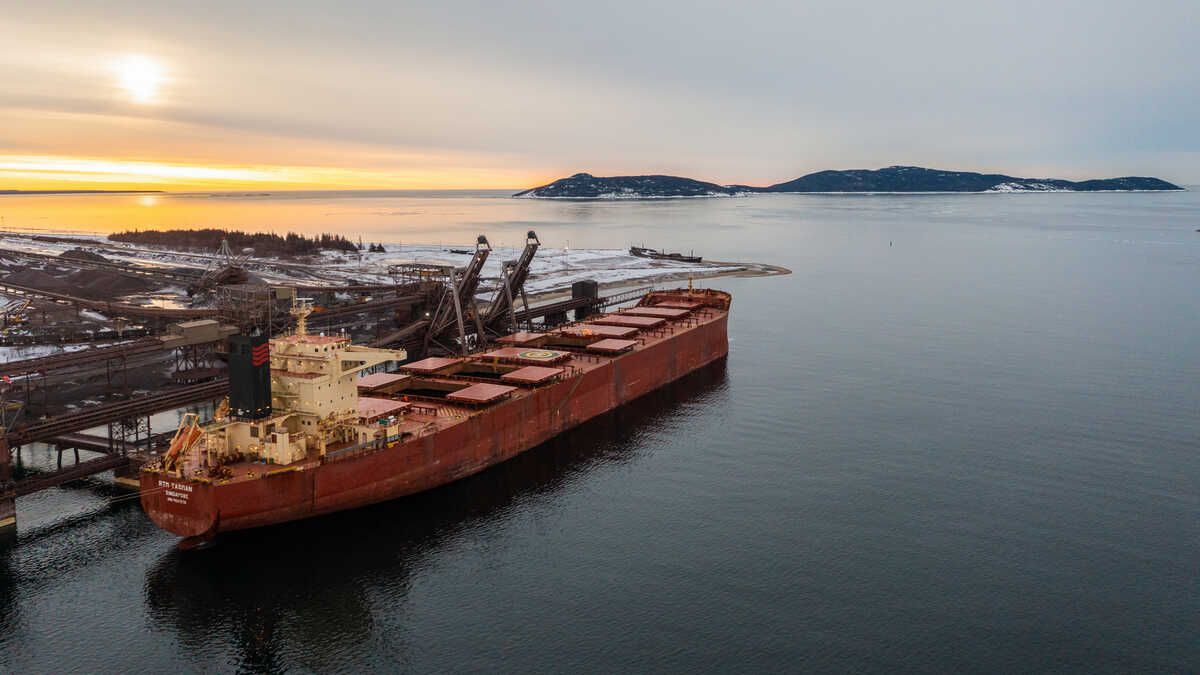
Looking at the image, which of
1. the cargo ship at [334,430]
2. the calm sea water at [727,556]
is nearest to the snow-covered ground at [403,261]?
the cargo ship at [334,430]

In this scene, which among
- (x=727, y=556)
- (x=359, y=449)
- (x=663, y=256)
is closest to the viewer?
(x=727, y=556)

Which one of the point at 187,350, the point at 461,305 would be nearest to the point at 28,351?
the point at 187,350

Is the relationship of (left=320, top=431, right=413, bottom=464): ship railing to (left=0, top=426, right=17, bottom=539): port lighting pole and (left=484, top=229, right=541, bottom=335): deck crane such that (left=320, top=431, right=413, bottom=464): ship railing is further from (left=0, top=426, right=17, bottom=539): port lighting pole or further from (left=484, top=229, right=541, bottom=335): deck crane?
(left=484, top=229, right=541, bottom=335): deck crane

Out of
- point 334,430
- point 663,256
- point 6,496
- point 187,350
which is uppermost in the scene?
point 663,256

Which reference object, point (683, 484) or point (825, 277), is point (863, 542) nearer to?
point (683, 484)

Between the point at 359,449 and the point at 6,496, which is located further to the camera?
the point at 359,449

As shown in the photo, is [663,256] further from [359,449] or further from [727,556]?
[727,556]

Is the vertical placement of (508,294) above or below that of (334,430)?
above
